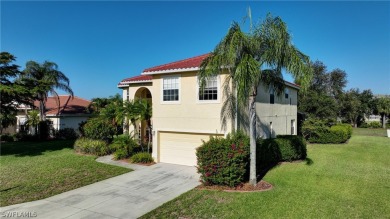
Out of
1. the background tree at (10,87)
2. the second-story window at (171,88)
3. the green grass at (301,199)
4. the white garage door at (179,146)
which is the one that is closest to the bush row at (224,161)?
the green grass at (301,199)

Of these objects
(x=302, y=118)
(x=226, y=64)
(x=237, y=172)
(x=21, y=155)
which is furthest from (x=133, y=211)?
(x=302, y=118)

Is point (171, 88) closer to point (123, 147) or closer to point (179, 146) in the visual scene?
point (179, 146)

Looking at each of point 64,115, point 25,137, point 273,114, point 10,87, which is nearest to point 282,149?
point 273,114

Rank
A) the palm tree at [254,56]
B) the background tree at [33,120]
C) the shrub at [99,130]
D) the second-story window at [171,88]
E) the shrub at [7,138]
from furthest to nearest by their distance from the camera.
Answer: the background tree at [33,120], the shrub at [7,138], the shrub at [99,130], the second-story window at [171,88], the palm tree at [254,56]

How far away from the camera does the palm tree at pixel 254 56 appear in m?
10.1

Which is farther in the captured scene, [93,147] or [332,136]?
[332,136]

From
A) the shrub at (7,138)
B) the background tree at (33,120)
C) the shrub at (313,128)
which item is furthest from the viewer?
the background tree at (33,120)

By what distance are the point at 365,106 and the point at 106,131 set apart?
2250 inches

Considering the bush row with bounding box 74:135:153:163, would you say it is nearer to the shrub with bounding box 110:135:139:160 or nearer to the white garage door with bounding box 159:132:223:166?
the shrub with bounding box 110:135:139:160

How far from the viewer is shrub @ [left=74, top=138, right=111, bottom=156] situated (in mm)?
18406

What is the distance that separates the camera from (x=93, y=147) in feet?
60.4

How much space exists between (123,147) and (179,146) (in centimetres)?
437

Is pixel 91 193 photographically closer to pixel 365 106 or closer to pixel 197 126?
pixel 197 126

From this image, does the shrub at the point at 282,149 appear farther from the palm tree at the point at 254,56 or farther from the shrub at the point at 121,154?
the shrub at the point at 121,154
